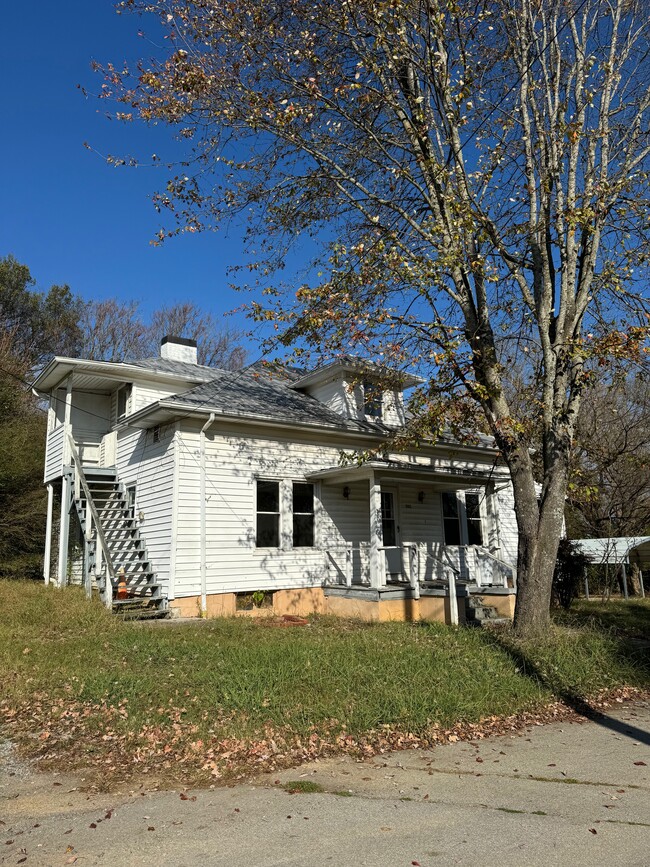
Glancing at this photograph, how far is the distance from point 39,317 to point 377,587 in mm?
21824

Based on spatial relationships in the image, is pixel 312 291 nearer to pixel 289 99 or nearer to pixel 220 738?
pixel 289 99

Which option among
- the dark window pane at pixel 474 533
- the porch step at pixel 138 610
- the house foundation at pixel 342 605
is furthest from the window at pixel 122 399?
the dark window pane at pixel 474 533

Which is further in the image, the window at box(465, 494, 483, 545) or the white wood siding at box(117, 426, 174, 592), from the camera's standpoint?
the window at box(465, 494, 483, 545)

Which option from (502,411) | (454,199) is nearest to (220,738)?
(502,411)

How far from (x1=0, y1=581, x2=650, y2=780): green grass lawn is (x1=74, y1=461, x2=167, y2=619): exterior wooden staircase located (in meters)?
1.42

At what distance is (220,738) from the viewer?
18.4ft

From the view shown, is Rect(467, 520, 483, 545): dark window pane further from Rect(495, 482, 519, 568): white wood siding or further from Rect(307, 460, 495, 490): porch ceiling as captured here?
Rect(307, 460, 495, 490): porch ceiling

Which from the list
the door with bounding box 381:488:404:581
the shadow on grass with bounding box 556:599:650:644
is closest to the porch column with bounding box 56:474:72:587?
the door with bounding box 381:488:404:581

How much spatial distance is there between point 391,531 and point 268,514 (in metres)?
3.70

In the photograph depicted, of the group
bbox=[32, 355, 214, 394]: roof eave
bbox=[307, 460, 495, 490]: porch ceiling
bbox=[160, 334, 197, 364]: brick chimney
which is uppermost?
bbox=[160, 334, 197, 364]: brick chimney

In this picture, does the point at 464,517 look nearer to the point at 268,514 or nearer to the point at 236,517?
the point at 268,514

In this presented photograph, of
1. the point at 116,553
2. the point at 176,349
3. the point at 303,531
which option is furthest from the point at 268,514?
the point at 176,349

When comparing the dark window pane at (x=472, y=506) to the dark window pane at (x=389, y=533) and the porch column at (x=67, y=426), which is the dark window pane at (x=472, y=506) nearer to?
the dark window pane at (x=389, y=533)

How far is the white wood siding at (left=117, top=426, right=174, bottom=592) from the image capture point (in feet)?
40.9
